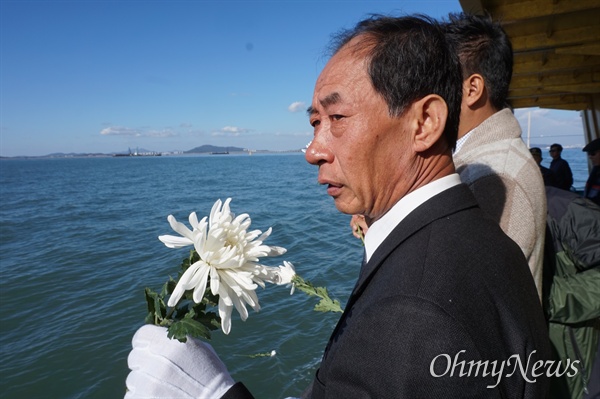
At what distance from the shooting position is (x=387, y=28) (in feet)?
4.57

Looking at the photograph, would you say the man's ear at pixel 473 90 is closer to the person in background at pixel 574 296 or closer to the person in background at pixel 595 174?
the person in background at pixel 574 296

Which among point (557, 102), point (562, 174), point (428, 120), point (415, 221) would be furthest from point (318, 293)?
point (557, 102)

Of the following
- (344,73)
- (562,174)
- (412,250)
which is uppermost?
(344,73)

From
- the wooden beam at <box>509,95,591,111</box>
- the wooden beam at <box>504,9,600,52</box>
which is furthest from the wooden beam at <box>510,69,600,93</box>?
the wooden beam at <box>504,9,600,52</box>

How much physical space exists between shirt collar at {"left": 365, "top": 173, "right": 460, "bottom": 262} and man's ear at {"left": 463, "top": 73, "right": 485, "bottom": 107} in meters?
1.02

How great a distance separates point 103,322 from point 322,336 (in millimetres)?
4929

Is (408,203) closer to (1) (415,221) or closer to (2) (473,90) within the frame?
(1) (415,221)

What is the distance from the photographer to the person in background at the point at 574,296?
2203 millimetres

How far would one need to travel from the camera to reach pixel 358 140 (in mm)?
1384

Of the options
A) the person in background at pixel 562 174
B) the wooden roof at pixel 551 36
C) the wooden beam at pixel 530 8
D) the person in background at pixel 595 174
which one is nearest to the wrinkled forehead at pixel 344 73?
the wooden roof at pixel 551 36

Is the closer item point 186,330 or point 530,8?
point 186,330

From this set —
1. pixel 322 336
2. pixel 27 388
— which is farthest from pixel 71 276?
pixel 322 336

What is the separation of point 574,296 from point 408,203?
1437 millimetres

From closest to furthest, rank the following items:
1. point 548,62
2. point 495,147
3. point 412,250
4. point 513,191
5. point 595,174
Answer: point 412,250 → point 513,191 → point 495,147 → point 595,174 → point 548,62
